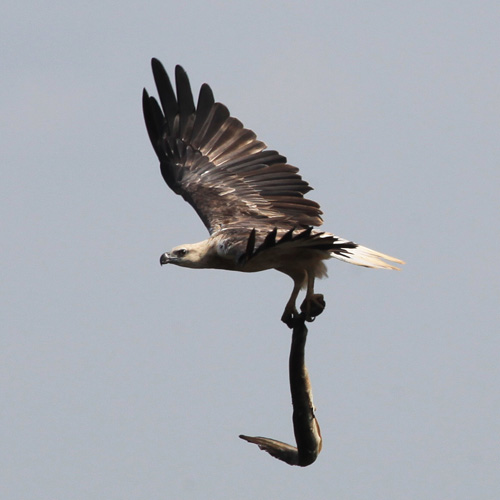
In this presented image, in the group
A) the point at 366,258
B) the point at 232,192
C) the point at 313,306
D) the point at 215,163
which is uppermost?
the point at 215,163

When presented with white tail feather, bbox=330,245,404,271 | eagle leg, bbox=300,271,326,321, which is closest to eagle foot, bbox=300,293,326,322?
eagle leg, bbox=300,271,326,321

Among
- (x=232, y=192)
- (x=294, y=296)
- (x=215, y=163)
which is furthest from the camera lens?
(x=215, y=163)

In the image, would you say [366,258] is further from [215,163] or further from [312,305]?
[215,163]

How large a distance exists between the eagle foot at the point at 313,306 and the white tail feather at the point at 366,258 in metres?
0.45

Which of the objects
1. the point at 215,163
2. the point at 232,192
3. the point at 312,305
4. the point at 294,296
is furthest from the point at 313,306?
the point at 215,163

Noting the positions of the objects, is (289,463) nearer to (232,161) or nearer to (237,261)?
(237,261)

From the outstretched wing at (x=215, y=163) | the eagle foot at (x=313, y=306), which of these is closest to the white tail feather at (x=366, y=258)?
the eagle foot at (x=313, y=306)

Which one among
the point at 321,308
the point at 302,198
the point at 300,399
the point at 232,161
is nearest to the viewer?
the point at 300,399

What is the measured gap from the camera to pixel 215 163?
12539 mm

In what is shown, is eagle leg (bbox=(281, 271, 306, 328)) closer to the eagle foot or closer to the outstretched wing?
the eagle foot

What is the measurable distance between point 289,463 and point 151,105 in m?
6.00

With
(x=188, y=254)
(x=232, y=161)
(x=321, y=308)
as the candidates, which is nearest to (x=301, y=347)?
(x=321, y=308)

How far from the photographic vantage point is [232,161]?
40.6ft

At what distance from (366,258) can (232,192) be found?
2.54 meters
